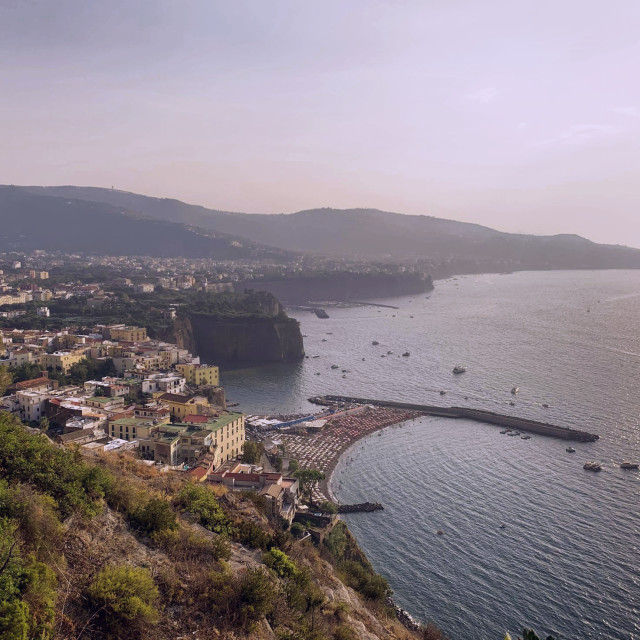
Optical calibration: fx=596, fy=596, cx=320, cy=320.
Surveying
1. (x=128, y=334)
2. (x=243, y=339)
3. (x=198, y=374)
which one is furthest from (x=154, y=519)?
(x=243, y=339)

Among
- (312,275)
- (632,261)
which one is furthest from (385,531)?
(632,261)

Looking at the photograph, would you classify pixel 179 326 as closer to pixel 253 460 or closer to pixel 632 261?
pixel 253 460

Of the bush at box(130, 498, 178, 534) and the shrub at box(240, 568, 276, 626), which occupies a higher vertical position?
the bush at box(130, 498, 178, 534)

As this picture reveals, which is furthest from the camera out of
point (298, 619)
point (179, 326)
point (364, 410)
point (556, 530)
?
point (179, 326)

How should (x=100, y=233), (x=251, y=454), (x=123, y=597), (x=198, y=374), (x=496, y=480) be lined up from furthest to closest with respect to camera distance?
1. (x=100, y=233)
2. (x=198, y=374)
3. (x=496, y=480)
4. (x=251, y=454)
5. (x=123, y=597)

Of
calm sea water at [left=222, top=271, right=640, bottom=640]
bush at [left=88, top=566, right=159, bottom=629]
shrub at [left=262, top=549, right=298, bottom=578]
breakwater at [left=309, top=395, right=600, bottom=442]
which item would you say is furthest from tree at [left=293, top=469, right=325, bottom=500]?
bush at [left=88, top=566, right=159, bottom=629]

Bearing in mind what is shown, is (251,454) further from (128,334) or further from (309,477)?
(128,334)

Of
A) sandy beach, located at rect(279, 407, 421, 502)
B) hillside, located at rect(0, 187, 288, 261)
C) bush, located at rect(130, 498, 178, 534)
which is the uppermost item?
hillside, located at rect(0, 187, 288, 261)

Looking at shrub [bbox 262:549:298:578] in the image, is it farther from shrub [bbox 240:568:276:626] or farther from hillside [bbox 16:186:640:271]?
hillside [bbox 16:186:640:271]
